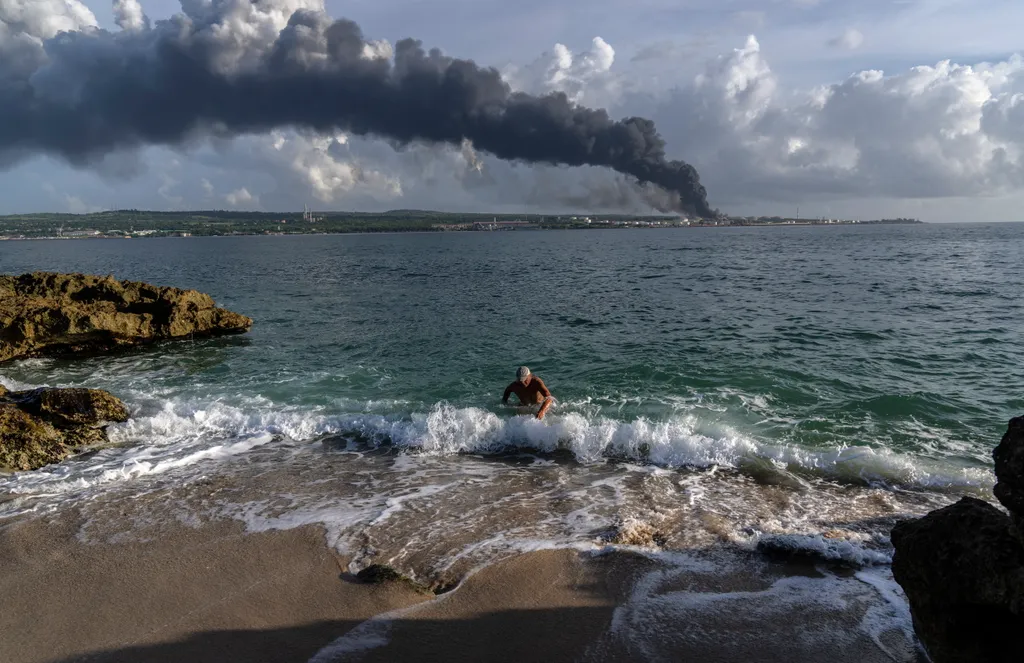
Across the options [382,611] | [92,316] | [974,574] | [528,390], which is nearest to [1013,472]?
[974,574]

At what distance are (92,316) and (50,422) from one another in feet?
33.6

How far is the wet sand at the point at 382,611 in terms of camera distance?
5.95 m

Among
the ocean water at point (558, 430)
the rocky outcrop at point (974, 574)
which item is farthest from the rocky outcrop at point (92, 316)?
the rocky outcrop at point (974, 574)

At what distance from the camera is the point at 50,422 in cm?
1278

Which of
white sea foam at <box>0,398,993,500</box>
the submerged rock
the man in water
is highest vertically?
the submerged rock

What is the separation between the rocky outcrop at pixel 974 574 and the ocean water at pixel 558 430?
262 cm

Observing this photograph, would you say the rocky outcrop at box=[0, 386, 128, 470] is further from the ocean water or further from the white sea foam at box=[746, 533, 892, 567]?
the white sea foam at box=[746, 533, 892, 567]

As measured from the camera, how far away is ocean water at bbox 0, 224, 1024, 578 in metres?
8.88

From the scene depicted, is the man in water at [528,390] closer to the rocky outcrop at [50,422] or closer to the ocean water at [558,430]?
the ocean water at [558,430]

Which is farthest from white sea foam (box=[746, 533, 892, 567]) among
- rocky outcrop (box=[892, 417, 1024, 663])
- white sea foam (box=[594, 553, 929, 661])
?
rocky outcrop (box=[892, 417, 1024, 663])

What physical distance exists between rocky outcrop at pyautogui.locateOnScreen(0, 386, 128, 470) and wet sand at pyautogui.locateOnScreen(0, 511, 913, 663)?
4068 millimetres

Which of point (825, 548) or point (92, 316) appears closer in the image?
point (825, 548)

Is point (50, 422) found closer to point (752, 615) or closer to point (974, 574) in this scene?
point (752, 615)

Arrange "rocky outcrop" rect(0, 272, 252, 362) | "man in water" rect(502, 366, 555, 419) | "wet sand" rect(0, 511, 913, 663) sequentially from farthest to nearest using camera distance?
"rocky outcrop" rect(0, 272, 252, 362) → "man in water" rect(502, 366, 555, 419) → "wet sand" rect(0, 511, 913, 663)
